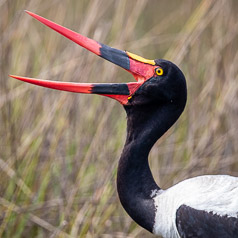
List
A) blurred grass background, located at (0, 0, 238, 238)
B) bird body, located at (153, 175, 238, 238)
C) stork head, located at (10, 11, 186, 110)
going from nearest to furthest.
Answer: bird body, located at (153, 175, 238, 238)
stork head, located at (10, 11, 186, 110)
blurred grass background, located at (0, 0, 238, 238)

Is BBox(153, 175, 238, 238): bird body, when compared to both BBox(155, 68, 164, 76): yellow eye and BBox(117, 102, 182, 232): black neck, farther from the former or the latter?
BBox(155, 68, 164, 76): yellow eye

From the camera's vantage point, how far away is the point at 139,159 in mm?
4203

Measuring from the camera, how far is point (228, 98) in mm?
5605

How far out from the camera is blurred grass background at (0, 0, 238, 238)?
501cm

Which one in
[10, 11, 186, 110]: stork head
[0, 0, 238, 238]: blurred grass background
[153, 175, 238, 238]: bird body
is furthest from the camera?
[0, 0, 238, 238]: blurred grass background

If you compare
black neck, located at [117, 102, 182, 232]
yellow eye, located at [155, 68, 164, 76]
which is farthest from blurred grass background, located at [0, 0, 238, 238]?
yellow eye, located at [155, 68, 164, 76]

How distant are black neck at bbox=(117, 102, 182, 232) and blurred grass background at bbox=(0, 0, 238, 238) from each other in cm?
65

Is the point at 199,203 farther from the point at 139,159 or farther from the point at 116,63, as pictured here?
the point at 116,63

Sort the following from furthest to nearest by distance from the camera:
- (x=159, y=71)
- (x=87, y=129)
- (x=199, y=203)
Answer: (x=87, y=129)
(x=159, y=71)
(x=199, y=203)

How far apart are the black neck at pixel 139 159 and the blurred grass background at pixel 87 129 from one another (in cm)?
65

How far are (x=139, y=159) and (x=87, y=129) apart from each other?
4.88 feet

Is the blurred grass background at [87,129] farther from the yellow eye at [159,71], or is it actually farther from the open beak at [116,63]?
the yellow eye at [159,71]

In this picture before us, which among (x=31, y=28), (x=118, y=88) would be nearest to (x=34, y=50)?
(x=31, y=28)

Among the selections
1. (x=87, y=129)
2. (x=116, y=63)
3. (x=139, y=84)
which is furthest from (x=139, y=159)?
(x=87, y=129)
